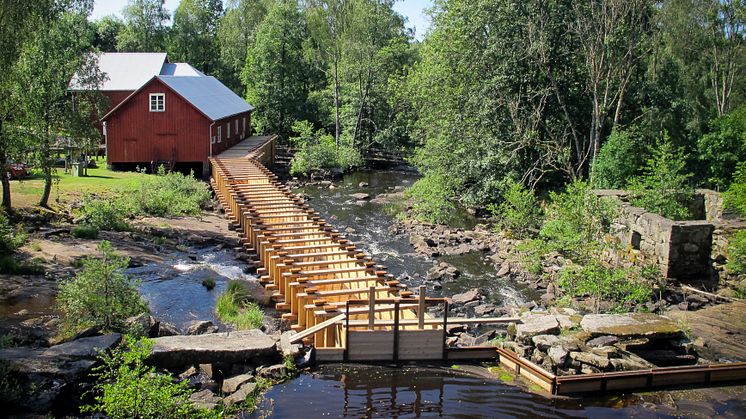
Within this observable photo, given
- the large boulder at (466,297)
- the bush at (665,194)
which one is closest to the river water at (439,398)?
the large boulder at (466,297)

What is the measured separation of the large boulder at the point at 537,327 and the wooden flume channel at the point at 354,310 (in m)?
0.38

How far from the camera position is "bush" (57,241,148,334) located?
12.3m

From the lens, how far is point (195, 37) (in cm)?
6606

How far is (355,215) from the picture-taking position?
3028cm

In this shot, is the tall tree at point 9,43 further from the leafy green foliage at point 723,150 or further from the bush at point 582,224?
the leafy green foliage at point 723,150

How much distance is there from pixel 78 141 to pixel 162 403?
18.2 metres

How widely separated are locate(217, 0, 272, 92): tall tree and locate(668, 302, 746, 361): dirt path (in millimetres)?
54325

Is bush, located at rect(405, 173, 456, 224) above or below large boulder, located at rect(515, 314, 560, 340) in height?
above

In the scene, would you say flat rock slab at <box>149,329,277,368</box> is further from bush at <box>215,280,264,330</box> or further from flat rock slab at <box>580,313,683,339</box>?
flat rock slab at <box>580,313,683,339</box>

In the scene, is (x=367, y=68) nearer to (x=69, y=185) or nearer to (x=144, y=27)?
(x=69, y=185)

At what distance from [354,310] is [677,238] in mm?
9068

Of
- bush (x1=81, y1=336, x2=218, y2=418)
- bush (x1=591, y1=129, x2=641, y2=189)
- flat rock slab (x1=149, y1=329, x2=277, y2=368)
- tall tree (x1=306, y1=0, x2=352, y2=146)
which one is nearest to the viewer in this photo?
bush (x1=81, y1=336, x2=218, y2=418)

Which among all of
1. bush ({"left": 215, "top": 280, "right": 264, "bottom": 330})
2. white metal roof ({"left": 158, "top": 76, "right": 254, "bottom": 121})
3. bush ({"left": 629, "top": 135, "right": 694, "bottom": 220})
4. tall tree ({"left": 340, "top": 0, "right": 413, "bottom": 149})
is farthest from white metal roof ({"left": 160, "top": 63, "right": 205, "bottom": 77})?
bush ({"left": 629, "top": 135, "right": 694, "bottom": 220})

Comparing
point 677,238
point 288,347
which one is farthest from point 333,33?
point 288,347
